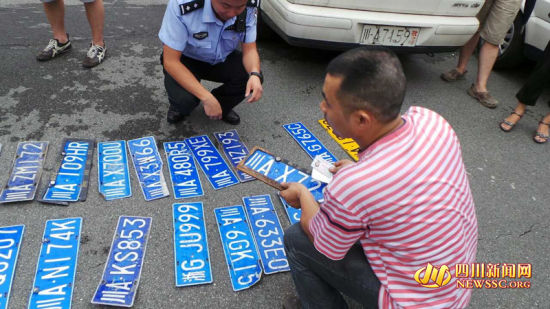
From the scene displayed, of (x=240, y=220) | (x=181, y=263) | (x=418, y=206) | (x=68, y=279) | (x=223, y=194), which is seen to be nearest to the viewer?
(x=418, y=206)

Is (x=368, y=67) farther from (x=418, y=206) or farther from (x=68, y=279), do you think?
(x=68, y=279)

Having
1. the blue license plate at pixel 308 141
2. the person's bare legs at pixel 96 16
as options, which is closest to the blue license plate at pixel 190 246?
the blue license plate at pixel 308 141

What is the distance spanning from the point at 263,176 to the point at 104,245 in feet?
3.15

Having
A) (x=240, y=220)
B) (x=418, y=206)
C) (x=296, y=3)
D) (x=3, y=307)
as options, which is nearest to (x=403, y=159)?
(x=418, y=206)

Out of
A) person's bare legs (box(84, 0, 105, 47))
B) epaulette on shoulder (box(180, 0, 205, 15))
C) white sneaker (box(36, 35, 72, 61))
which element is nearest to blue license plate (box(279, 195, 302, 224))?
epaulette on shoulder (box(180, 0, 205, 15))

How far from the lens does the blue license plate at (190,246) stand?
5.53 ft

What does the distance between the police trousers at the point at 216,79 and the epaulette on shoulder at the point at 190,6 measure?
1.52 ft

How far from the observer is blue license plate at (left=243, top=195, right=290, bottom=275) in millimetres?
1795

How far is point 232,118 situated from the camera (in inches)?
108

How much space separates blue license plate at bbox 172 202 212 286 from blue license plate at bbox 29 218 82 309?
1.58ft

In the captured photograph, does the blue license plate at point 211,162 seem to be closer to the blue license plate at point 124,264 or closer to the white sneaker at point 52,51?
the blue license plate at point 124,264

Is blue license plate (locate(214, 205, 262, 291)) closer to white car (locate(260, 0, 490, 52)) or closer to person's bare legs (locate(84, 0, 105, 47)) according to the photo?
white car (locate(260, 0, 490, 52))

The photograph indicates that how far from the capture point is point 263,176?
2.18m

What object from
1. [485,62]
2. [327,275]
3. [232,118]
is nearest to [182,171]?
[232,118]
